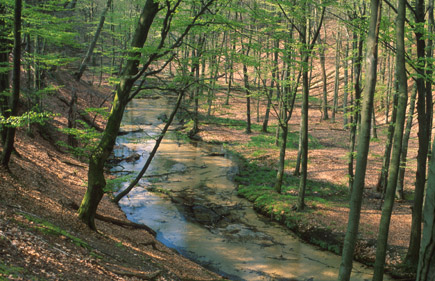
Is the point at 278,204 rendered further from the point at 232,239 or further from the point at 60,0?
the point at 60,0

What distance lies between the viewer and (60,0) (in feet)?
37.6

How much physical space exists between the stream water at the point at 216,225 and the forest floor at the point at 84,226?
→ 874mm

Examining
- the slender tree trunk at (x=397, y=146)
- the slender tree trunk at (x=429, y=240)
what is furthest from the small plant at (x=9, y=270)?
the slender tree trunk at (x=397, y=146)

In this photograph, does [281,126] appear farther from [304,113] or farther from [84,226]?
[84,226]

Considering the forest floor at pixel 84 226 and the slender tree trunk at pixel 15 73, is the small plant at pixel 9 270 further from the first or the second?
the slender tree trunk at pixel 15 73

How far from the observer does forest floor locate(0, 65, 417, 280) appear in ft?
17.2

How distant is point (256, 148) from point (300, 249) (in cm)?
1209

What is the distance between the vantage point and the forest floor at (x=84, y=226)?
523cm

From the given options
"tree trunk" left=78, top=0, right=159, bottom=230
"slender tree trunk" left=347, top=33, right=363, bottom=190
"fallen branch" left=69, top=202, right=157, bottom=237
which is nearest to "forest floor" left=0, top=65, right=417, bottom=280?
"fallen branch" left=69, top=202, right=157, bottom=237

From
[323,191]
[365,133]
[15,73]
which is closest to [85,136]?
[15,73]

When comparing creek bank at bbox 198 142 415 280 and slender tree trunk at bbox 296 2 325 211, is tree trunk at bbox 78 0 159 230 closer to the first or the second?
slender tree trunk at bbox 296 2 325 211

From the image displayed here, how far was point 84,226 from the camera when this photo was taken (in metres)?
8.09

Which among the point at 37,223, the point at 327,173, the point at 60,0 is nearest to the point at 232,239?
the point at 37,223

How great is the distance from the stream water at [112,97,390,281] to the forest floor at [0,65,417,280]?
2.87 feet
